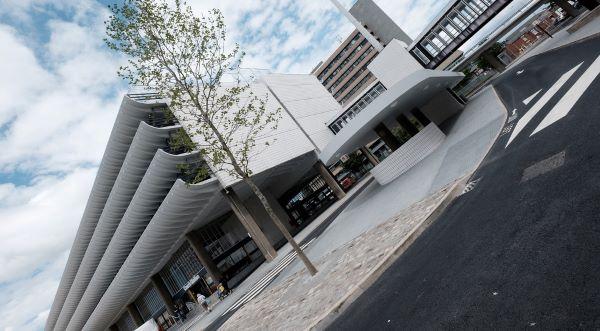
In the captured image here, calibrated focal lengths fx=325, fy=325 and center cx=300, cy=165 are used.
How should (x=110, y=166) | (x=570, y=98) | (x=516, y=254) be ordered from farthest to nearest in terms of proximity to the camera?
(x=110, y=166) → (x=570, y=98) → (x=516, y=254)

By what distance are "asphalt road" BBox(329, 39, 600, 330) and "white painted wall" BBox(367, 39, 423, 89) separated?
20903mm

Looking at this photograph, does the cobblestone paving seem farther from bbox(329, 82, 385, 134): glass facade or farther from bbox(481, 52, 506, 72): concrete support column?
bbox(481, 52, 506, 72): concrete support column

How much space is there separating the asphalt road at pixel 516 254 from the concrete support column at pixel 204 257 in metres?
25.4

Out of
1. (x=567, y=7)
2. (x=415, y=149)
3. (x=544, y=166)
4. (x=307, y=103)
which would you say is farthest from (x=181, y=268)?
(x=567, y=7)

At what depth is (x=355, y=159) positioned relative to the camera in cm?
4562

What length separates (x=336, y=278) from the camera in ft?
28.0

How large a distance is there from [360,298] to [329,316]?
2.39ft

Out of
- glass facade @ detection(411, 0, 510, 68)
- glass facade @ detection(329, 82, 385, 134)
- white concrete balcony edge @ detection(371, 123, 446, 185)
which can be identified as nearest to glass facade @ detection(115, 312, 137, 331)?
glass facade @ detection(329, 82, 385, 134)

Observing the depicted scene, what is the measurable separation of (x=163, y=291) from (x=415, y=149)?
112 feet

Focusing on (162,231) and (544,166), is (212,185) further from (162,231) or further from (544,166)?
(544,166)

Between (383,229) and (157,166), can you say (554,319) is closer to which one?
(383,229)

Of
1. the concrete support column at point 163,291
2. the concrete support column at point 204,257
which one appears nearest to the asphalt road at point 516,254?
the concrete support column at point 204,257

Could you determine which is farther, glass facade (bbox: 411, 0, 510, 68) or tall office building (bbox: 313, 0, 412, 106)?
tall office building (bbox: 313, 0, 412, 106)

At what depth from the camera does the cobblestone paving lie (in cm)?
735
